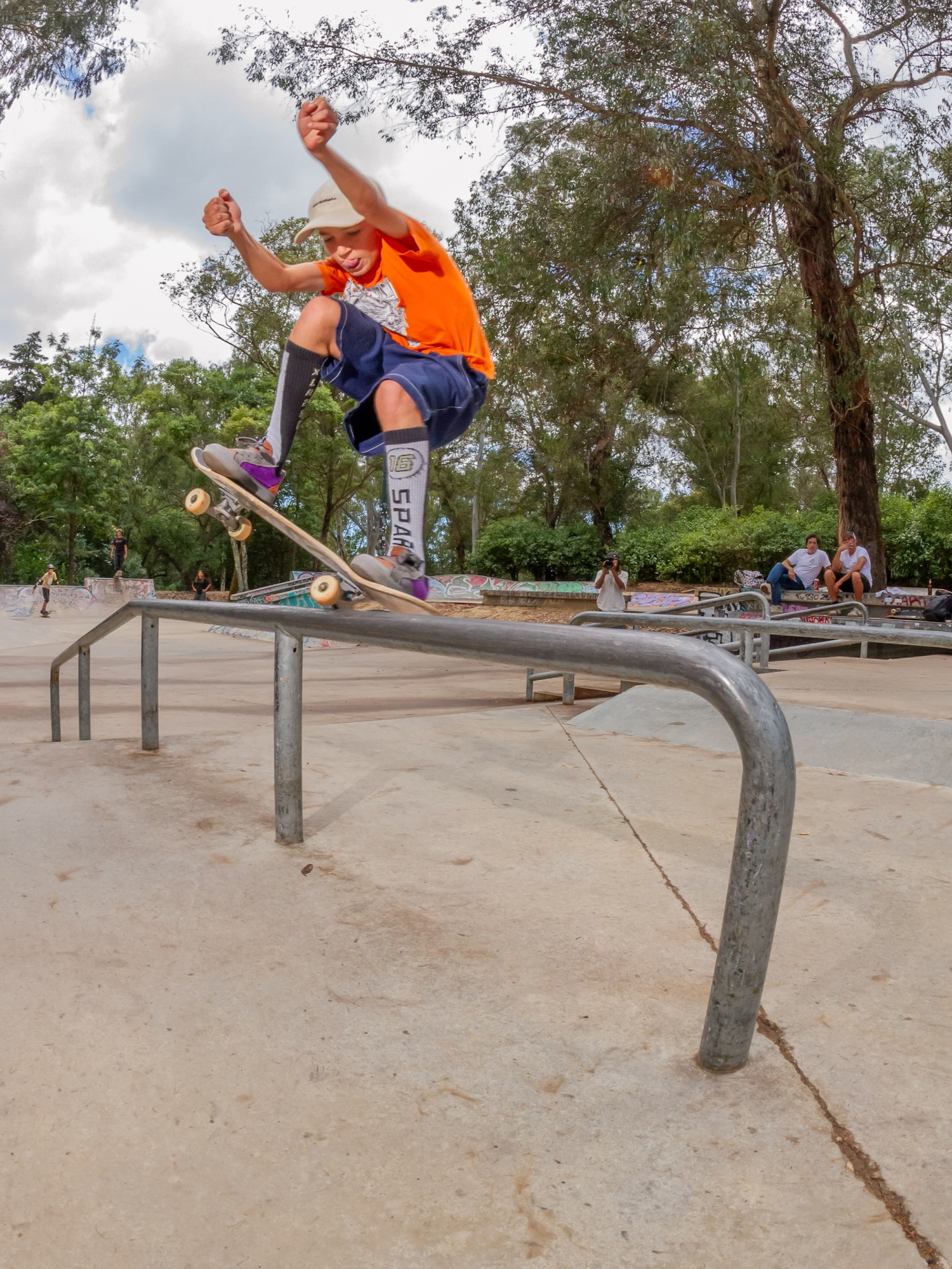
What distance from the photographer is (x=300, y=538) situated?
2.97m

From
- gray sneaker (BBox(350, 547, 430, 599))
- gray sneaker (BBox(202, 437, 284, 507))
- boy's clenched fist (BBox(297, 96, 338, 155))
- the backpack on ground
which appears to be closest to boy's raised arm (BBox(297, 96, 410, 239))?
boy's clenched fist (BBox(297, 96, 338, 155))

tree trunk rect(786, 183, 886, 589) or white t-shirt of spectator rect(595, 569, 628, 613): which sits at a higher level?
tree trunk rect(786, 183, 886, 589)

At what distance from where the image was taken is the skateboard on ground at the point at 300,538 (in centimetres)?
265

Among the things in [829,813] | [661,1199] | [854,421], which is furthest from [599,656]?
[854,421]

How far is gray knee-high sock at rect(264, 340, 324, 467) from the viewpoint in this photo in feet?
10.4

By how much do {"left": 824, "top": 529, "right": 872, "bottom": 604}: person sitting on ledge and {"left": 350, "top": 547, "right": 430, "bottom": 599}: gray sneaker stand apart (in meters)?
8.62

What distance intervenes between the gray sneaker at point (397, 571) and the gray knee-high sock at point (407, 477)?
11cm

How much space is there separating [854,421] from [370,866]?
11.1 metres

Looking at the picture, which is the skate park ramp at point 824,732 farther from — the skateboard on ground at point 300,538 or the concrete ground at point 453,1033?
the skateboard on ground at point 300,538

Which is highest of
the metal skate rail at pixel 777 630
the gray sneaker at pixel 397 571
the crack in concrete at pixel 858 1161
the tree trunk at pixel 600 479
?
the tree trunk at pixel 600 479

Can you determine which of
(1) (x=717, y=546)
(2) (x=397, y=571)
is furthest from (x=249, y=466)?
(1) (x=717, y=546)

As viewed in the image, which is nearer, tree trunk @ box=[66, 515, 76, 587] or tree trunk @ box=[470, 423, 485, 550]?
tree trunk @ box=[470, 423, 485, 550]

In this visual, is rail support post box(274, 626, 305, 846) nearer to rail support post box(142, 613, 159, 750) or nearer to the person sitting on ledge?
rail support post box(142, 613, 159, 750)

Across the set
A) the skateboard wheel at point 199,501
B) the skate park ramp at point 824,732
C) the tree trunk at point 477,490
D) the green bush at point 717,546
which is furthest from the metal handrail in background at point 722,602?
the tree trunk at point 477,490
